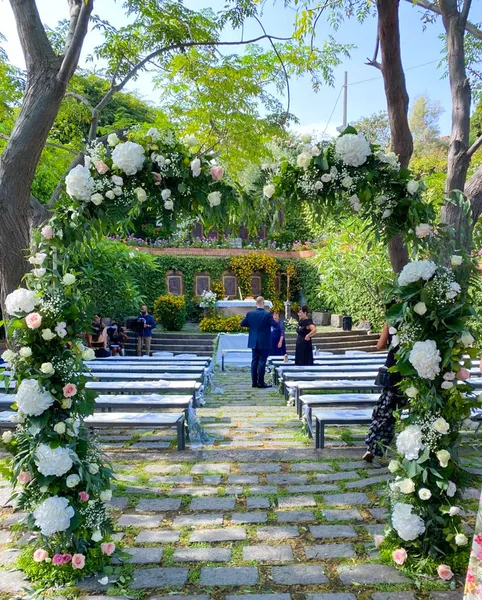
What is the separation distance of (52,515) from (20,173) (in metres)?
4.00

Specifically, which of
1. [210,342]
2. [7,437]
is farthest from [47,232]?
[210,342]

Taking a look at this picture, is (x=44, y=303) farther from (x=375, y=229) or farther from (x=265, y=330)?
(x=265, y=330)

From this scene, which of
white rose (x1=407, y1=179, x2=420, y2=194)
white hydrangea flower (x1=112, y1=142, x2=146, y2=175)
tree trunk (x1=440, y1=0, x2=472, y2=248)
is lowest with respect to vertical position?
white rose (x1=407, y1=179, x2=420, y2=194)

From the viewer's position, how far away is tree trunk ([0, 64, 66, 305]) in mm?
5473

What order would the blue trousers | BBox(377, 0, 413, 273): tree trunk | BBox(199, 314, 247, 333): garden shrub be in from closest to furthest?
1. BBox(377, 0, 413, 273): tree trunk
2. the blue trousers
3. BBox(199, 314, 247, 333): garden shrub

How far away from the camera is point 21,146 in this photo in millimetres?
5539

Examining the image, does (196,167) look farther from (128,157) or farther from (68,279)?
(68,279)

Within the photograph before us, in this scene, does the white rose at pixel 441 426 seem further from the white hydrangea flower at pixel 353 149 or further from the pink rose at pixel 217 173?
the pink rose at pixel 217 173

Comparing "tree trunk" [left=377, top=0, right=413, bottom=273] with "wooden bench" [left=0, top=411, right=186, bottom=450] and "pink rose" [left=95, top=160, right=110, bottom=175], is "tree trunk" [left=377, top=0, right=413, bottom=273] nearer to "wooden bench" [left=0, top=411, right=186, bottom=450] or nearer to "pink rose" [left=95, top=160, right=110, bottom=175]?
"wooden bench" [left=0, top=411, right=186, bottom=450]

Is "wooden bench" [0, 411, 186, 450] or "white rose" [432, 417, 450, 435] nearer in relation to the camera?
"white rose" [432, 417, 450, 435]

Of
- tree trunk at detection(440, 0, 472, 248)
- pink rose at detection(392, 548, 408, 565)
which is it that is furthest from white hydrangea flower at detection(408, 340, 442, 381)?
tree trunk at detection(440, 0, 472, 248)

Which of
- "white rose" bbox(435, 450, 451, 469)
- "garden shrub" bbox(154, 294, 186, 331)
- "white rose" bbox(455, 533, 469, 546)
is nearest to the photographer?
"white rose" bbox(455, 533, 469, 546)

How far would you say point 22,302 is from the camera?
3162 millimetres

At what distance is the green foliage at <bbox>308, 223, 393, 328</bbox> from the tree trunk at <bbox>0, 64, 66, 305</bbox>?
372 inches
